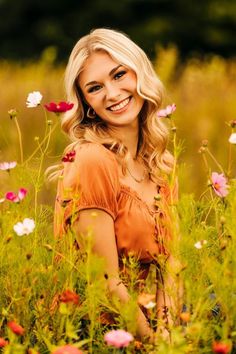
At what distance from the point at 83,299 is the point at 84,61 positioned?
963 millimetres

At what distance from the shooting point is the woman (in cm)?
315

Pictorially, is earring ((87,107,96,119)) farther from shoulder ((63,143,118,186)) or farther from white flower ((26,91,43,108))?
white flower ((26,91,43,108))

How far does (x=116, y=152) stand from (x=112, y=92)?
21cm

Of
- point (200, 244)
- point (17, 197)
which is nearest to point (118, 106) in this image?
point (17, 197)

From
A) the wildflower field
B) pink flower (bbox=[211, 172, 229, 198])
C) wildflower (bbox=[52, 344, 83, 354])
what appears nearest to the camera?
wildflower (bbox=[52, 344, 83, 354])

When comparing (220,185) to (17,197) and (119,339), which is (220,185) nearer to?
(17,197)

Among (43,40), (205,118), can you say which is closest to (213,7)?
(43,40)

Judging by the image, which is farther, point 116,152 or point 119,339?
point 116,152

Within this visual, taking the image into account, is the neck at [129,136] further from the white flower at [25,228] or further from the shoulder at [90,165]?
the white flower at [25,228]

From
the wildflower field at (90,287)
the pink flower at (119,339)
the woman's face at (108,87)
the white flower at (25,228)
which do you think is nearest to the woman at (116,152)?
the woman's face at (108,87)

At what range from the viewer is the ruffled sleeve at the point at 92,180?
3.14 m

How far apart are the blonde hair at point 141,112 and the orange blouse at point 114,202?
0.11 m

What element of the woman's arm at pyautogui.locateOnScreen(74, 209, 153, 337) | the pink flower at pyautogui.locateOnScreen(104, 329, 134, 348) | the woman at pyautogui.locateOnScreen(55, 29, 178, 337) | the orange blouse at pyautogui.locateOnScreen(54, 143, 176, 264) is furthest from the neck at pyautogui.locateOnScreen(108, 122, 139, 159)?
the pink flower at pyautogui.locateOnScreen(104, 329, 134, 348)

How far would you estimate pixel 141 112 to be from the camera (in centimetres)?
366
